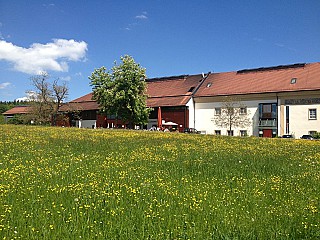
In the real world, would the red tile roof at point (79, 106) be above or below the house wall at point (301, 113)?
above

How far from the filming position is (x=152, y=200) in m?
7.46

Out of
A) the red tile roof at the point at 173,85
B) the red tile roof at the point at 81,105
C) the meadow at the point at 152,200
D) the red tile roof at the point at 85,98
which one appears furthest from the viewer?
the red tile roof at the point at 85,98

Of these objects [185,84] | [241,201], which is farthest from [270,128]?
[241,201]

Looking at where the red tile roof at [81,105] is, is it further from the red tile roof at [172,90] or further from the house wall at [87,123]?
the red tile roof at [172,90]

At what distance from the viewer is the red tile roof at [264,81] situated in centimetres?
5483

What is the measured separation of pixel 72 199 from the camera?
719cm

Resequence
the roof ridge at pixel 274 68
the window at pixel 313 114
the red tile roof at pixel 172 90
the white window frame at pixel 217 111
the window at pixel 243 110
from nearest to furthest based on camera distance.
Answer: the window at pixel 313 114, the window at pixel 243 110, the roof ridge at pixel 274 68, the white window frame at pixel 217 111, the red tile roof at pixel 172 90

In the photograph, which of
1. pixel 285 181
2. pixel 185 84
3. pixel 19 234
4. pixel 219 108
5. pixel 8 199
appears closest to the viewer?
pixel 19 234

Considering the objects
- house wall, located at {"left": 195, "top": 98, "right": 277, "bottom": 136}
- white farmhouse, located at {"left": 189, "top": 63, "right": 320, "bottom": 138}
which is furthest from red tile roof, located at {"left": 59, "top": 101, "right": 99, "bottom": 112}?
white farmhouse, located at {"left": 189, "top": 63, "right": 320, "bottom": 138}

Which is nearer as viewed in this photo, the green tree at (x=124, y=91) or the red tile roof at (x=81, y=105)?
the green tree at (x=124, y=91)

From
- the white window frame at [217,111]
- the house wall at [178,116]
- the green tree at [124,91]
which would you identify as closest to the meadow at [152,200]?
the green tree at [124,91]

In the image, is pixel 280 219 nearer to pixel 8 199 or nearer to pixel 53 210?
pixel 53 210

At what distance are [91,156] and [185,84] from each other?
56885mm

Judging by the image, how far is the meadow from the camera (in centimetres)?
574
